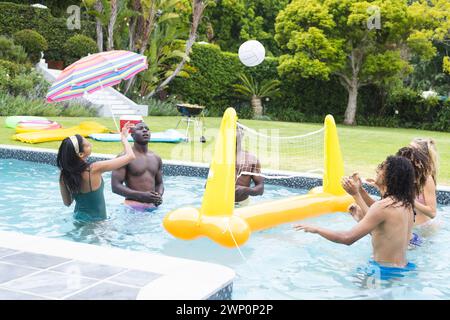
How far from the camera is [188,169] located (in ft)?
33.0

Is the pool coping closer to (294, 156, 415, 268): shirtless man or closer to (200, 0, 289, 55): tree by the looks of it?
(294, 156, 415, 268): shirtless man

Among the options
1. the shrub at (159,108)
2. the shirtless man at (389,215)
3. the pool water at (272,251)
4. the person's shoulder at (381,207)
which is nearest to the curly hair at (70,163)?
the pool water at (272,251)

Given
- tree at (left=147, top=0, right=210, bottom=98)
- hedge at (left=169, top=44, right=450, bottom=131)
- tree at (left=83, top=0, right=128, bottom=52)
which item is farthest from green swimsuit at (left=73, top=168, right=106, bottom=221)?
hedge at (left=169, top=44, right=450, bottom=131)

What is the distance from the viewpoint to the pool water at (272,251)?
15.5 feet

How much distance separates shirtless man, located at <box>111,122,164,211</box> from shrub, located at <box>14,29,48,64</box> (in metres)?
16.9

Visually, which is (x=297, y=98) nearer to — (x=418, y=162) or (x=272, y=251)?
(x=272, y=251)

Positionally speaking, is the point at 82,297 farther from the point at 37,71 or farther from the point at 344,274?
the point at 37,71

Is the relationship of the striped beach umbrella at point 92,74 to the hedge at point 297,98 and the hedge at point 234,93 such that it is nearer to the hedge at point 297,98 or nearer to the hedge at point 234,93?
the hedge at point 234,93

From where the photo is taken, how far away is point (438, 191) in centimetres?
848

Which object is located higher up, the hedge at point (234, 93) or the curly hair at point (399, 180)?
the hedge at point (234, 93)

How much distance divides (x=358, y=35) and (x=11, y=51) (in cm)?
1395

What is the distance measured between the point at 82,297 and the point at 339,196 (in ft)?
16.0

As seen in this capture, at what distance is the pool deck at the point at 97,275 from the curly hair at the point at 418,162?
110 inches

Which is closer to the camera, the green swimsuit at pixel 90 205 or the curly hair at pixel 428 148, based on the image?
the curly hair at pixel 428 148
